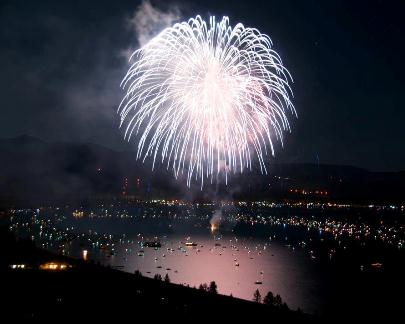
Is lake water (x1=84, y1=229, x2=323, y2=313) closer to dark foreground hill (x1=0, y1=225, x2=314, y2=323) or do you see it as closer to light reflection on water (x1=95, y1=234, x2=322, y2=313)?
light reflection on water (x1=95, y1=234, x2=322, y2=313)

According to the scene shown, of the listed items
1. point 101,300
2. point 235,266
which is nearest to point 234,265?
point 235,266

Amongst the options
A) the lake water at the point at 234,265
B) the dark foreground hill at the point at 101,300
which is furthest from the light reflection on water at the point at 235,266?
the dark foreground hill at the point at 101,300

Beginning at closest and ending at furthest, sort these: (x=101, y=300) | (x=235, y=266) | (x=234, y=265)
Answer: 1. (x=101, y=300)
2. (x=235, y=266)
3. (x=234, y=265)

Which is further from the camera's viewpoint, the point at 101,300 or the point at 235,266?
the point at 235,266

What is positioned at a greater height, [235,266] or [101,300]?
[101,300]

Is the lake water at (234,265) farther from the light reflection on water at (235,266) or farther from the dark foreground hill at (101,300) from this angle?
the dark foreground hill at (101,300)

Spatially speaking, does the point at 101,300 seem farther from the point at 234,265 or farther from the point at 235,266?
the point at 234,265

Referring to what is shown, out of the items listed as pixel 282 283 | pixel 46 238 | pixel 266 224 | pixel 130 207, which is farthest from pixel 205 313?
pixel 130 207

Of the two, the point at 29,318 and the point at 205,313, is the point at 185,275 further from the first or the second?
the point at 29,318
